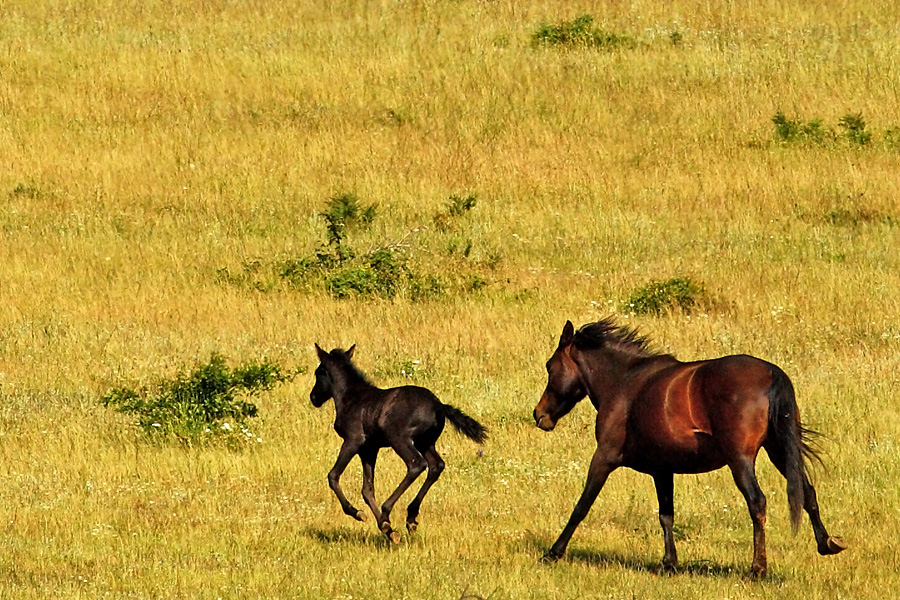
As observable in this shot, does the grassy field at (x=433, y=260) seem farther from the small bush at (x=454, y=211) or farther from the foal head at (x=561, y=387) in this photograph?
the foal head at (x=561, y=387)

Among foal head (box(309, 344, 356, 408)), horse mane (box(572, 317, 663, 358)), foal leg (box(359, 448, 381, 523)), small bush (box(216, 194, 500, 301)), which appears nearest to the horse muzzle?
horse mane (box(572, 317, 663, 358))

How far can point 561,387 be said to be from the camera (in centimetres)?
1115

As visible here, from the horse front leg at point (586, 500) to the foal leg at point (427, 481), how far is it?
1.15 meters

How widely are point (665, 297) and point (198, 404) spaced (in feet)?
24.9

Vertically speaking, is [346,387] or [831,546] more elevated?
[346,387]

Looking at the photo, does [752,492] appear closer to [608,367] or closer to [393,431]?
[608,367]

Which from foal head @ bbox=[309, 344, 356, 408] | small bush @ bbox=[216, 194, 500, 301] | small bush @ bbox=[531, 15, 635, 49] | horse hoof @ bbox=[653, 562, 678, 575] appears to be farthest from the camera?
small bush @ bbox=[531, 15, 635, 49]

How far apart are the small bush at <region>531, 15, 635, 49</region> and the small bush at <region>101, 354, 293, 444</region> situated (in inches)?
648

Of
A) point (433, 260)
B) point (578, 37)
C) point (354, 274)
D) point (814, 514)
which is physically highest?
point (578, 37)

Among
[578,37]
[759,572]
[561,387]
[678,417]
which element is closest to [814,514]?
[759,572]

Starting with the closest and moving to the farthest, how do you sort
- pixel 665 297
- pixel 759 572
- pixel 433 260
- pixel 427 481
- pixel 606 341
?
pixel 759 572 < pixel 606 341 < pixel 427 481 < pixel 665 297 < pixel 433 260

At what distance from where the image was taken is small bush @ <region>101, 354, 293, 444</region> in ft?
47.9

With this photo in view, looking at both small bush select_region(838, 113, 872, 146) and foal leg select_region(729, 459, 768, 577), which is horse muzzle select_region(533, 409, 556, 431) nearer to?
foal leg select_region(729, 459, 768, 577)

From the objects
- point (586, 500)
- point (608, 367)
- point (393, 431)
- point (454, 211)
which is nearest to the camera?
point (586, 500)
